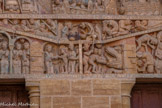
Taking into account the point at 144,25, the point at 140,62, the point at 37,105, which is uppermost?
the point at 144,25

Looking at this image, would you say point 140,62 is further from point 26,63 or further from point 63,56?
point 26,63

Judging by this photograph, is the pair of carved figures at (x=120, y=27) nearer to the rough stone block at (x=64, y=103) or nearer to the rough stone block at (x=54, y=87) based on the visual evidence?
the rough stone block at (x=54, y=87)

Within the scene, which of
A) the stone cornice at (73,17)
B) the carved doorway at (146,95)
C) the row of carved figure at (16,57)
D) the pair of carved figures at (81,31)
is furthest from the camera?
the carved doorway at (146,95)

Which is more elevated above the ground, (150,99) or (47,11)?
(47,11)

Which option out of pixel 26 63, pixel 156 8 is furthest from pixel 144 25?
pixel 26 63

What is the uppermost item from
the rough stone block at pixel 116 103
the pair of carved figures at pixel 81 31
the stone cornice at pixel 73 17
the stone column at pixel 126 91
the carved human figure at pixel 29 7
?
the carved human figure at pixel 29 7

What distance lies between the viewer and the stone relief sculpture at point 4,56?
37.0 feet

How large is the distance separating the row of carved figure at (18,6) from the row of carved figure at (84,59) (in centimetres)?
85

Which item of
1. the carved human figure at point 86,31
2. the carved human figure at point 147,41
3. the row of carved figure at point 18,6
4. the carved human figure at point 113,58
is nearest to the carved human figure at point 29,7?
the row of carved figure at point 18,6

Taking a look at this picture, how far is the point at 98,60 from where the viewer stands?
11.5m

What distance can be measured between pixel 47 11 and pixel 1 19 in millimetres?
1005

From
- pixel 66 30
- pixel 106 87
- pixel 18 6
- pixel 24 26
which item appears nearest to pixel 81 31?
pixel 66 30

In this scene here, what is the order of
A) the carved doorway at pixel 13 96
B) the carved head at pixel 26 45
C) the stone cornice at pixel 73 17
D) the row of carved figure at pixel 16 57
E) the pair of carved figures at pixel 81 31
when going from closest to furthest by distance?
the row of carved figure at pixel 16 57
the carved head at pixel 26 45
the stone cornice at pixel 73 17
the pair of carved figures at pixel 81 31
the carved doorway at pixel 13 96

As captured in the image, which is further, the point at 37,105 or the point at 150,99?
the point at 150,99
